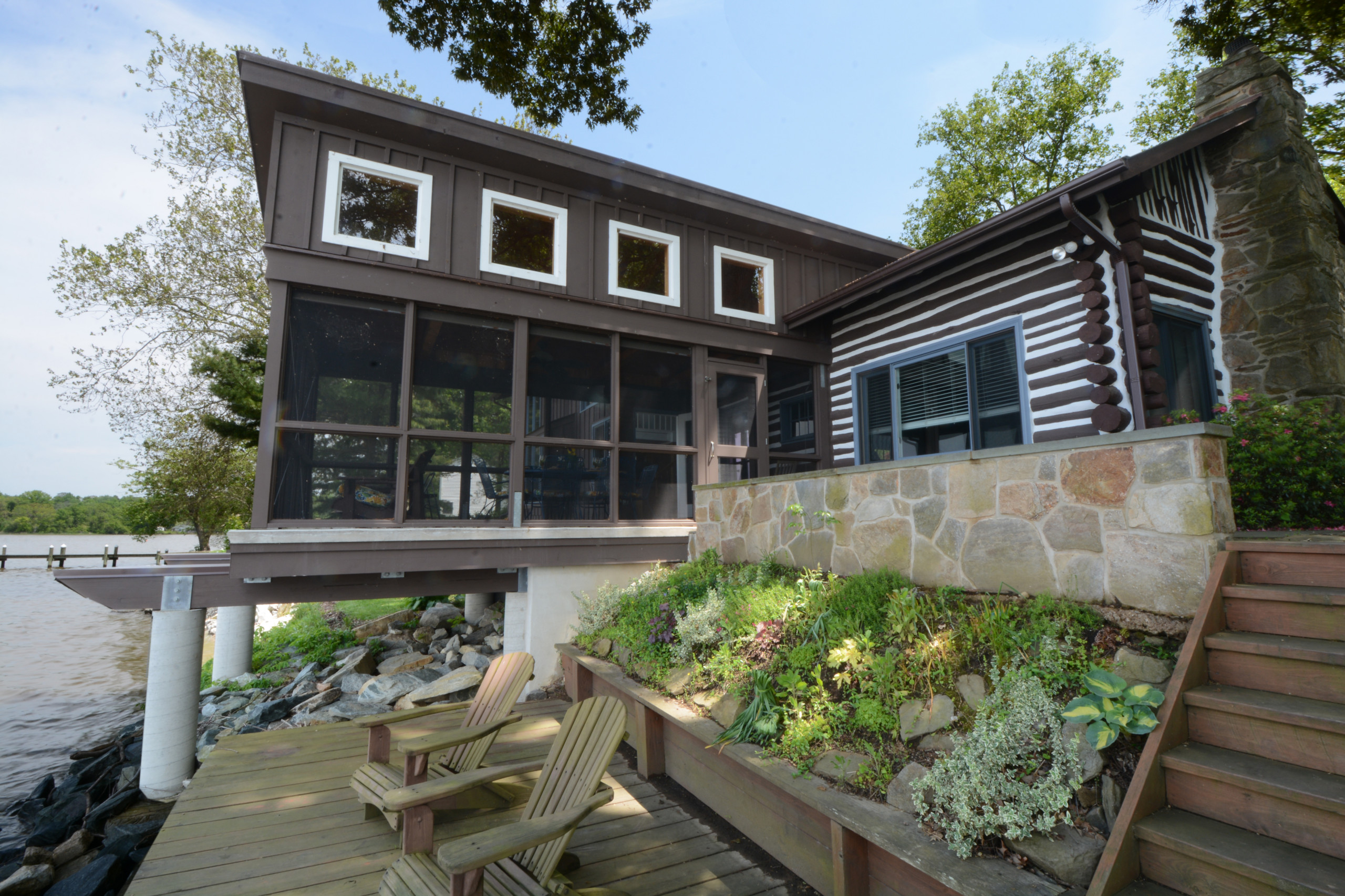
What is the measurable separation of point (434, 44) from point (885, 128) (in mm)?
16862

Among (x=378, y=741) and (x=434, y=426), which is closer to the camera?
(x=378, y=741)

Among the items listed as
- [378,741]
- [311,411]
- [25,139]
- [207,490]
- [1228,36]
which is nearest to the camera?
[378,741]

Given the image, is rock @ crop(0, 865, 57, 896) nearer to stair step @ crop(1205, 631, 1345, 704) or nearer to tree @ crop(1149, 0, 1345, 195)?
stair step @ crop(1205, 631, 1345, 704)

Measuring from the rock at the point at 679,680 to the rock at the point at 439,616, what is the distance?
24.6ft

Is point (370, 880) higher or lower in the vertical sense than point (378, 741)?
lower

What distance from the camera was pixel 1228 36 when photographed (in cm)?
626

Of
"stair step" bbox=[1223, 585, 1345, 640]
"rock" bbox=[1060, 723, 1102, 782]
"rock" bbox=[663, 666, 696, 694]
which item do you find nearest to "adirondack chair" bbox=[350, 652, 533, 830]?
"rock" bbox=[663, 666, 696, 694]

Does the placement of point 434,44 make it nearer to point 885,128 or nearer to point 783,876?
point 783,876

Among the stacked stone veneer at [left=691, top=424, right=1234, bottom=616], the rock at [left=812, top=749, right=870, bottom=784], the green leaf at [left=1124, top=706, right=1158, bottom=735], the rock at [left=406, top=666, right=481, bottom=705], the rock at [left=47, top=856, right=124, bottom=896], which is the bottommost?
the rock at [left=47, top=856, right=124, bottom=896]

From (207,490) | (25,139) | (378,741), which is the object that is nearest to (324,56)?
(25,139)

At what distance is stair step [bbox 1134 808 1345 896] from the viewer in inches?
65.2

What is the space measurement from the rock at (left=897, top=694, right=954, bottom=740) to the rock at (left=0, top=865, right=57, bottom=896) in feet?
19.2

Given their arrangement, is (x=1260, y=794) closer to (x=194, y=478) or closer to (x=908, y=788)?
(x=908, y=788)

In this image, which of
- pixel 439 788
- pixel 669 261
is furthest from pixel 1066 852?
pixel 669 261
